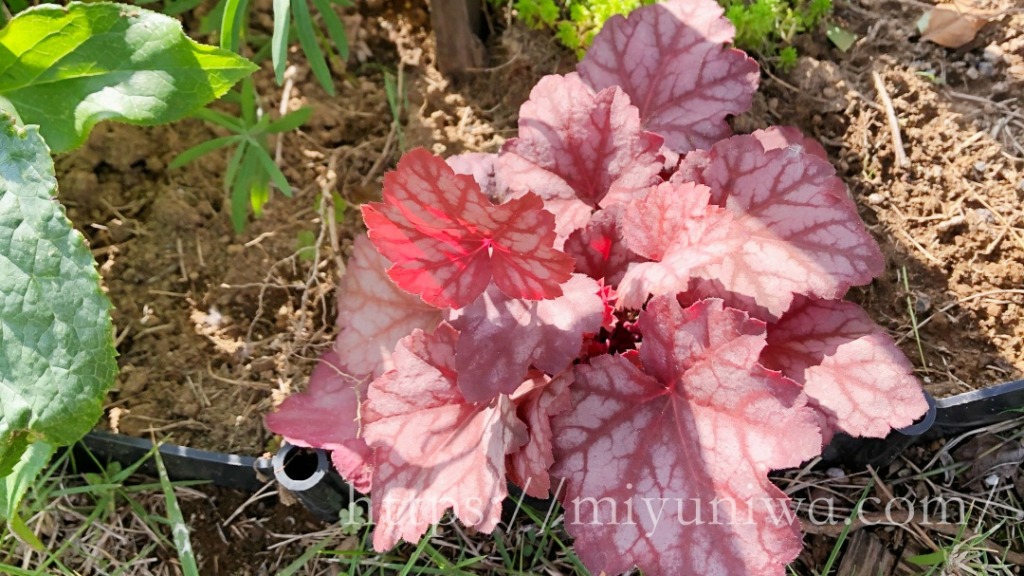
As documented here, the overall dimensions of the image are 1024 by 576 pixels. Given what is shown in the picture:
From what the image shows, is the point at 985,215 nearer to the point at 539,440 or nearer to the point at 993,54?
the point at 993,54

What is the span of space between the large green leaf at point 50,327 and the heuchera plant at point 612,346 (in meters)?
0.40

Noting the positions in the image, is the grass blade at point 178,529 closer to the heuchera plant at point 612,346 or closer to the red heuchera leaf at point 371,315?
the heuchera plant at point 612,346

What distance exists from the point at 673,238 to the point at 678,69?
49 centimetres

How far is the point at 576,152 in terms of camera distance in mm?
1649

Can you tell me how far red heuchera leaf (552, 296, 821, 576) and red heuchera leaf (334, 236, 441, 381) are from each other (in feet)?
1.28

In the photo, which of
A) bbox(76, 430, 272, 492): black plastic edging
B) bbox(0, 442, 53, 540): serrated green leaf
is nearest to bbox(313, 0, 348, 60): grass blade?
bbox(76, 430, 272, 492): black plastic edging

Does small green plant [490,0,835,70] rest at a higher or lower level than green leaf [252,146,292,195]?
higher

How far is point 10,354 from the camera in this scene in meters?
1.36

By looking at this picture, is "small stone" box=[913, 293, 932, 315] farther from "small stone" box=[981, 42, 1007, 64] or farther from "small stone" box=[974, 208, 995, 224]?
"small stone" box=[981, 42, 1007, 64]

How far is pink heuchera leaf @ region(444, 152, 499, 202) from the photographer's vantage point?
1.70 meters

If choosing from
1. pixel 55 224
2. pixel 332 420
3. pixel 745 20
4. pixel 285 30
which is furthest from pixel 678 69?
pixel 55 224

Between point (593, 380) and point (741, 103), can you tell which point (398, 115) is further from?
point (593, 380)

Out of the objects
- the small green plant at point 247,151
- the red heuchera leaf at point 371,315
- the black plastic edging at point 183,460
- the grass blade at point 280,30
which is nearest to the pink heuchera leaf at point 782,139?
the red heuchera leaf at point 371,315

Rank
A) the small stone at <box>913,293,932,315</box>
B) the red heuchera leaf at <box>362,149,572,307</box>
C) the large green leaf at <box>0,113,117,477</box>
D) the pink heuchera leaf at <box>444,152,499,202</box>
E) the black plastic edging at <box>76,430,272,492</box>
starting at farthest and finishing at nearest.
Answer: the small stone at <box>913,293,932,315</box>, the black plastic edging at <box>76,430,272,492</box>, the pink heuchera leaf at <box>444,152,499,202</box>, the large green leaf at <box>0,113,117,477</box>, the red heuchera leaf at <box>362,149,572,307</box>
